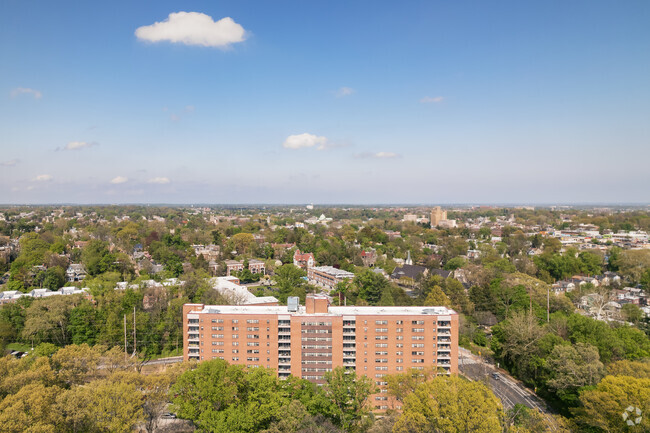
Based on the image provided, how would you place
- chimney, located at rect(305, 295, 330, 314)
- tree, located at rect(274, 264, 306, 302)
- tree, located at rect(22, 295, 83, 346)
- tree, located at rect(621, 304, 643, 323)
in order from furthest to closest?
tree, located at rect(274, 264, 306, 302), tree, located at rect(621, 304, 643, 323), tree, located at rect(22, 295, 83, 346), chimney, located at rect(305, 295, 330, 314)

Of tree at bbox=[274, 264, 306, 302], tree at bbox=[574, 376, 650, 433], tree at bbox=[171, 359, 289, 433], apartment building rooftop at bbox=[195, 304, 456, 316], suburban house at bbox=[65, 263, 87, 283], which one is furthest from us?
suburban house at bbox=[65, 263, 87, 283]

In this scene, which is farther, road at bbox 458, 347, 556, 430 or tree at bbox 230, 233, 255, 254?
tree at bbox 230, 233, 255, 254

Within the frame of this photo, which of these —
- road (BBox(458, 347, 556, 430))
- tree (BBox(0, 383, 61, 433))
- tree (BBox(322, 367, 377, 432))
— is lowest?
road (BBox(458, 347, 556, 430))

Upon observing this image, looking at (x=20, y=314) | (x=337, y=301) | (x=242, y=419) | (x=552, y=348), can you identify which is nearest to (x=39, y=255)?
(x=20, y=314)

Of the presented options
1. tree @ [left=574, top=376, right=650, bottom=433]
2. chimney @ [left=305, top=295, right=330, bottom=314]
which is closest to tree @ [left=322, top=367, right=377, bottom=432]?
chimney @ [left=305, top=295, right=330, bottom=314]

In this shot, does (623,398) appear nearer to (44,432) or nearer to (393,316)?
(393,316)

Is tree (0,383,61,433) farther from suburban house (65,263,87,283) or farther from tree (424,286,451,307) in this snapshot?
suburban house (65,263,87,283)
